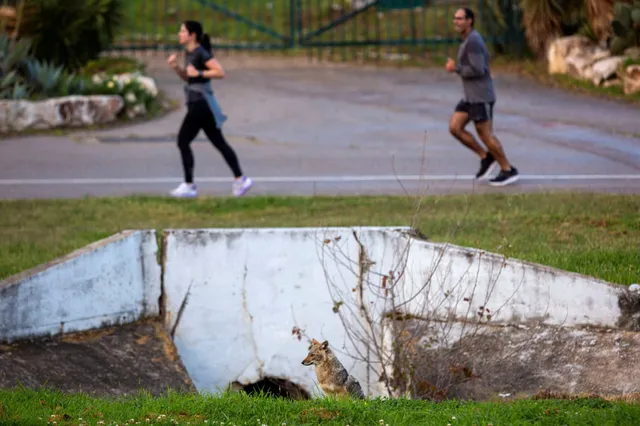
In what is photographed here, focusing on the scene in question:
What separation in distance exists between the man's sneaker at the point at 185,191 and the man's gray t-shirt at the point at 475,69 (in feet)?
10.2

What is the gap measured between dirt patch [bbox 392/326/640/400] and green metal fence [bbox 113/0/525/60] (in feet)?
43.7

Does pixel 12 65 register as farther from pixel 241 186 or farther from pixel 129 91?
pixel 241 186

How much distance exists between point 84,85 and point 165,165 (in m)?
3.75

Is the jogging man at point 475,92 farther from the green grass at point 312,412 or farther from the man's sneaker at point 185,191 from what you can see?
the green grass at point 312,412

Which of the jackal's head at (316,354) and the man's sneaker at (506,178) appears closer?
the jackal's head at (316,354)

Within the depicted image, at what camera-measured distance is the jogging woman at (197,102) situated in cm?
1177

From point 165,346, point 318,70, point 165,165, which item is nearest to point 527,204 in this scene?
point 165,346

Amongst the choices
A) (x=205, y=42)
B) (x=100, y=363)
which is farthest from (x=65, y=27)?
(x=100, y=363)

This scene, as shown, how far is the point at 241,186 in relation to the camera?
12133 millimetres

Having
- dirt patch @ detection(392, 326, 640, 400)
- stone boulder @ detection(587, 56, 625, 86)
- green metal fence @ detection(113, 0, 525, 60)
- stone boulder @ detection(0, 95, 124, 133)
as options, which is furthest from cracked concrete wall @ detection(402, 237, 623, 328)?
green metal fence @ detection(113, 0, 525, 60)

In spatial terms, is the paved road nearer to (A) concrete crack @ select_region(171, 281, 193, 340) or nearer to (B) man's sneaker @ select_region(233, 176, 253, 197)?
(B) man's sneaker @ select_region(233, 176, 253, 197)

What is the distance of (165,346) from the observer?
9.11 m

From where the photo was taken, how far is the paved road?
12.8 metres

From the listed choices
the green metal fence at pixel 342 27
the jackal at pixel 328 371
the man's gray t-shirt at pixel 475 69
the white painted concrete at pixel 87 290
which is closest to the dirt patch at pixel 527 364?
the jackal at pixel 328 371
